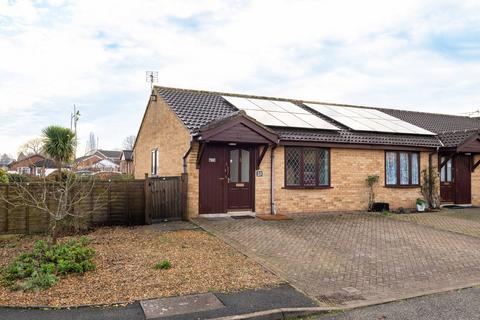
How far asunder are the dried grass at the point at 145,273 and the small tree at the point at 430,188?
1079 centimetres

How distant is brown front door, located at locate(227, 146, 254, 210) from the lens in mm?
12164

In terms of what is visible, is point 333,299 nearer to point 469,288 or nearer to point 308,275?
point 308,275

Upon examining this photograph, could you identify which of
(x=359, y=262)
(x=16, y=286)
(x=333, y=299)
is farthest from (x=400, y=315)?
(x=16, y=286)

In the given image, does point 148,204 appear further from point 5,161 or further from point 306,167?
point 5,161

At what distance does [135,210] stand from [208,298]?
6.31m

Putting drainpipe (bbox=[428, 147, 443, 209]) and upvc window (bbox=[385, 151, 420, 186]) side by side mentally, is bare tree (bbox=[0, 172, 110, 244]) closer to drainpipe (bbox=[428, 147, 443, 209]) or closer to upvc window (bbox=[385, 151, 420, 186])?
upvc window (bbox=[385, 151, 420, 186])

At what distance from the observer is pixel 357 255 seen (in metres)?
7.48

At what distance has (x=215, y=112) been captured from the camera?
13766 mm

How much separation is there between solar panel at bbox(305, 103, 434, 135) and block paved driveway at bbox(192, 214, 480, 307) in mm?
5019

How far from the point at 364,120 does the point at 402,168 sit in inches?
109

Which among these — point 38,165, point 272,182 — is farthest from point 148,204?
point 38,165

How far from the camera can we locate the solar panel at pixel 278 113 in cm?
1351

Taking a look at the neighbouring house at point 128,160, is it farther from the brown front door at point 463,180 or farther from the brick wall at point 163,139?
the brown front door at point 463,180

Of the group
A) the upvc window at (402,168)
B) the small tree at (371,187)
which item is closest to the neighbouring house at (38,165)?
the small tree at (371,187)
